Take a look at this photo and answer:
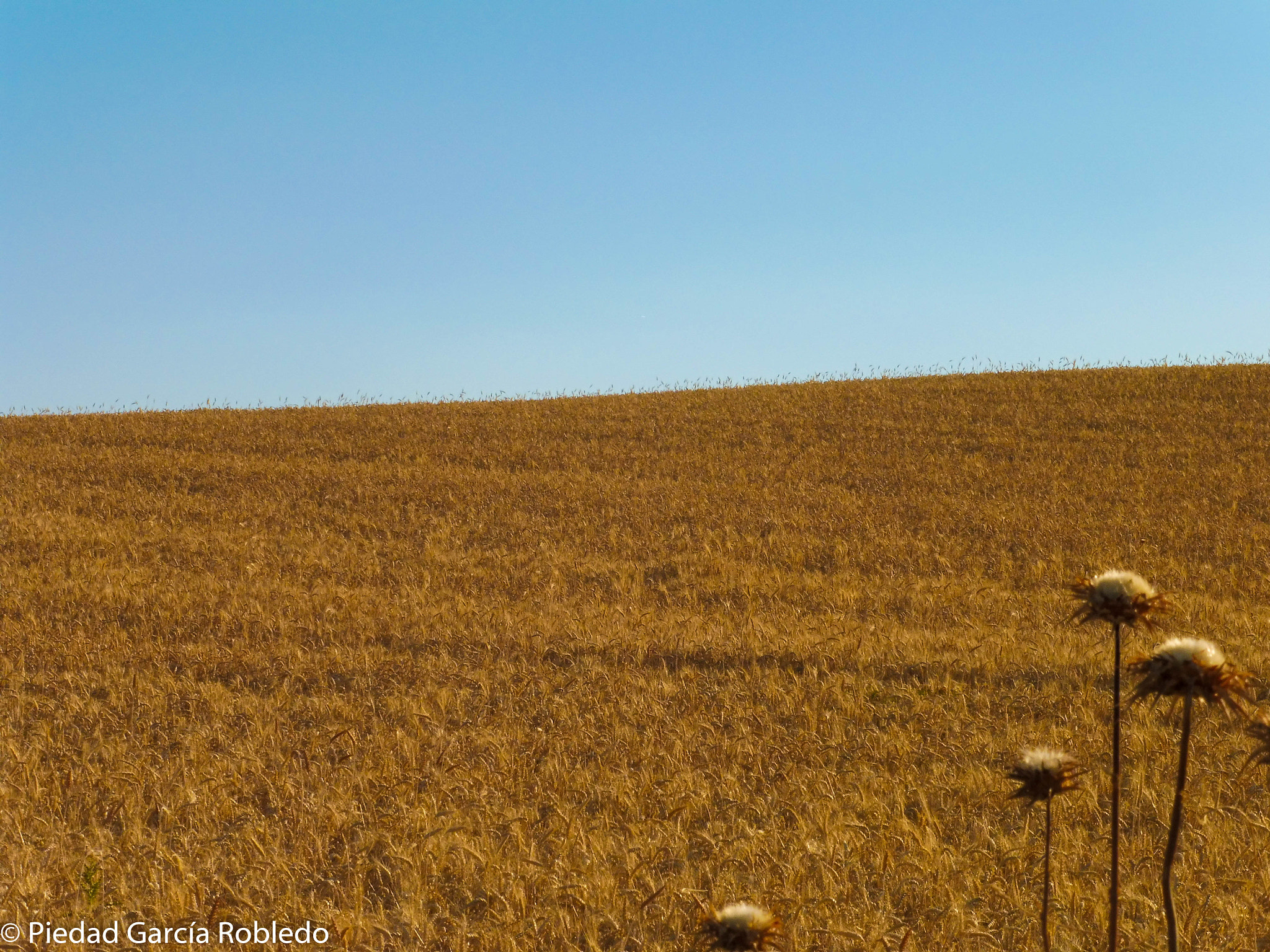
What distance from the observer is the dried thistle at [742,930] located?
5.93 feet

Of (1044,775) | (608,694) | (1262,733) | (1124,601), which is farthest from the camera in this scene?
(608,694)

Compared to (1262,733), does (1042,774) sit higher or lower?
lower

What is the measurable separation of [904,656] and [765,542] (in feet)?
16.6

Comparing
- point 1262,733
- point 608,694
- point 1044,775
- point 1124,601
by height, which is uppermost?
point 1124,601

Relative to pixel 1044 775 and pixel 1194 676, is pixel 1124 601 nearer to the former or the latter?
pixel 1194 676

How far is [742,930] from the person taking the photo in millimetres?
1820

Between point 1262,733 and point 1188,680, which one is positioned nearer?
point 1262,733

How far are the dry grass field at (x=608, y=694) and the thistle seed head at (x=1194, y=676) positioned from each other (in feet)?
8.06

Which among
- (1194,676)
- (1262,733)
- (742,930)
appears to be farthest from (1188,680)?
(742,930)

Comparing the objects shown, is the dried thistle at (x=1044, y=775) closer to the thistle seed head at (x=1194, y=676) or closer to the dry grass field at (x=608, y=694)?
the thistle seed head at (x=1194, y=676)

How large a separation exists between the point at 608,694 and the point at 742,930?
5505 millimetres

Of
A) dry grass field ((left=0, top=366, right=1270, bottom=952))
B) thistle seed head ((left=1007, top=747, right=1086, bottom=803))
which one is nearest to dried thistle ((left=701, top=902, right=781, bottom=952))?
thistle seed head ((left=1007, top=747, right=1086, bottom=803))

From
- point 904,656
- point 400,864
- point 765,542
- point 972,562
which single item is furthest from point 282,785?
point 972,562

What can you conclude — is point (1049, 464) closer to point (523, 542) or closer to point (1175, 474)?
point (1175, 474)
